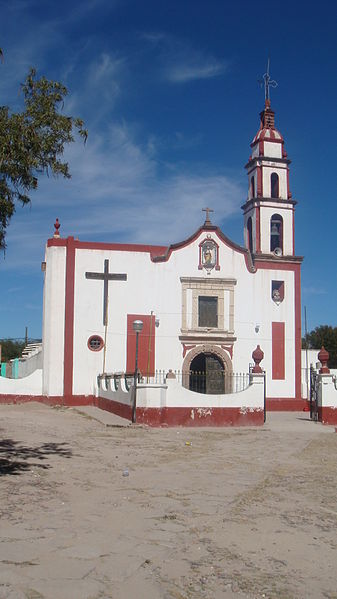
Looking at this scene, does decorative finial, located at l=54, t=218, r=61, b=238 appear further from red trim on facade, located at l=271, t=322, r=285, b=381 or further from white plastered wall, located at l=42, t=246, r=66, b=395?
red trim on facade, located at l=271, t=322, r=285, b=381

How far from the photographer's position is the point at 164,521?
6.89 m

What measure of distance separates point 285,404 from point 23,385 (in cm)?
1078

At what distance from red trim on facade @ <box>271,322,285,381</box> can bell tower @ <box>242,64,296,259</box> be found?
10.1 feet

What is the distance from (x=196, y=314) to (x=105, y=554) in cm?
2124

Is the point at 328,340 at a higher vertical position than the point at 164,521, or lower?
higher

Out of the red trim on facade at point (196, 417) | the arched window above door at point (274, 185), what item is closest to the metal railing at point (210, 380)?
the red trim on facade at point (196, 417)

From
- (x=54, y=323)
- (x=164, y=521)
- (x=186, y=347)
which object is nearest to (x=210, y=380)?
(x=186, y=347)

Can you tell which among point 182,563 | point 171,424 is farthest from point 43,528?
point 171,424

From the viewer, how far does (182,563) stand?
541 centimetres

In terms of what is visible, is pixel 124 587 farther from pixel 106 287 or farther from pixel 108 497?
pixel 106 287

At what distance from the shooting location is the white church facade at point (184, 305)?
2555cm

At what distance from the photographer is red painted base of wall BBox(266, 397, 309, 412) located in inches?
1048

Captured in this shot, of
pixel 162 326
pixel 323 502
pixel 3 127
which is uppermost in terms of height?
pixel 3 127

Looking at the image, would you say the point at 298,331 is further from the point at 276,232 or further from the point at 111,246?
the point at 111,246
